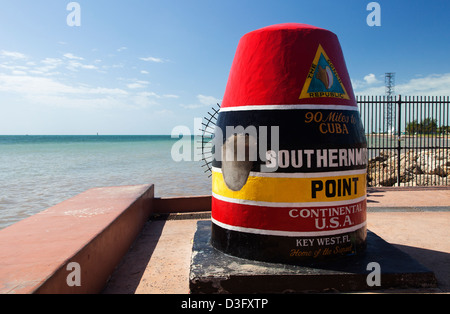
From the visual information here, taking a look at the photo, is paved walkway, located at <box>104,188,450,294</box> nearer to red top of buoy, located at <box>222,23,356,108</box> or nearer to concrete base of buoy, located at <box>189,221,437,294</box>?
concrete base of buoy, located at <box>189,221,437,294</box>

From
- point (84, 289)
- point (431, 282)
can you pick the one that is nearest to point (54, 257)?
point (84, 289)

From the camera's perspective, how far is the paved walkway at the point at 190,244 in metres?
→ 4.03

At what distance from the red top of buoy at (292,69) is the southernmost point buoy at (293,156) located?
0.04 ft

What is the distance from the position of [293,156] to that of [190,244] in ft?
8.58

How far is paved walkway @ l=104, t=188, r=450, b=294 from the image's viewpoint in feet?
13.2

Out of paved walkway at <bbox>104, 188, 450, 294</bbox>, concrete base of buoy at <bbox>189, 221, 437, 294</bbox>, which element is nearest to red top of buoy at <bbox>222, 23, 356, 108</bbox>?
concrete base of buoy at <bbox>189, 221, 437, 294</bbox>

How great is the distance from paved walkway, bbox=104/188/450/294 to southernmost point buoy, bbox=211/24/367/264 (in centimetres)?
86

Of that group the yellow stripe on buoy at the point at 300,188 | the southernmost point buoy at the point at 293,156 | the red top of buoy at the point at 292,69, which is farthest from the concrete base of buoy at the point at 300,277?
the red top of buoy at the point at 292,69

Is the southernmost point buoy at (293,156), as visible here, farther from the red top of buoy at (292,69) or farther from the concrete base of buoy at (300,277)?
the concrete base of buoy at (300,277)

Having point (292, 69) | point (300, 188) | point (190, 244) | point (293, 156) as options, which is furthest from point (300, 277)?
Result: point (190, 244)

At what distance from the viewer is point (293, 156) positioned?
147 inches
